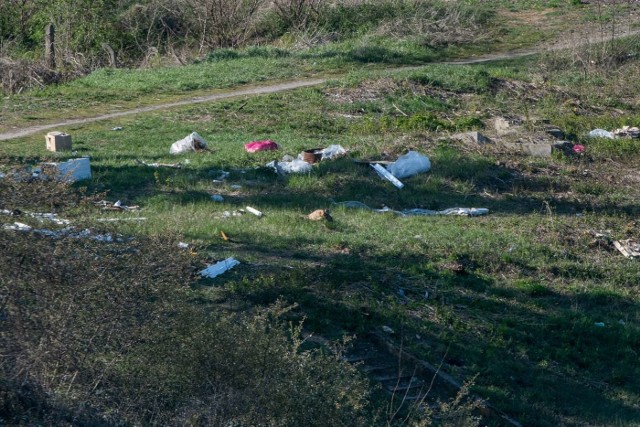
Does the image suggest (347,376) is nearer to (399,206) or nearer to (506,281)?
(506,281)

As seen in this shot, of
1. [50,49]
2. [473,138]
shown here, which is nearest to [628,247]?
[473,138]

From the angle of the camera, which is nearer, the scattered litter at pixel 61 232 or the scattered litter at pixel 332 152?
the scattered litter at pixel 61 232

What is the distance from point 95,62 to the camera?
24.7 meters

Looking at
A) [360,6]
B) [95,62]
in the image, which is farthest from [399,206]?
[360,6]

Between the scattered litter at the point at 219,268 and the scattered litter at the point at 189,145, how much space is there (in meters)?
5.30

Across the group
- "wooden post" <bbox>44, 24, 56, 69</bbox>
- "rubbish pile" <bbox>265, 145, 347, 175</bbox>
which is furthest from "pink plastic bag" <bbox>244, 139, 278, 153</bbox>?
"wooden post" <bbox>44, 24, 56, 69</bbox>

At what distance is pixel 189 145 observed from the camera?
578 inches

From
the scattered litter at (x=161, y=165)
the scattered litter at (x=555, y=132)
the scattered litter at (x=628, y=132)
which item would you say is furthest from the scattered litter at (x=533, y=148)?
the scattered litter at (x=161, y=165)

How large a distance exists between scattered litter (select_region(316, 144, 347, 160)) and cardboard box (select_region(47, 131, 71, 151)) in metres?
3.86

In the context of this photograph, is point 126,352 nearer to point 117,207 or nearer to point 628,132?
point 117,207

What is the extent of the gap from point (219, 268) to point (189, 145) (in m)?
5.62

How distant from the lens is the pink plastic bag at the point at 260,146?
14.7 meters

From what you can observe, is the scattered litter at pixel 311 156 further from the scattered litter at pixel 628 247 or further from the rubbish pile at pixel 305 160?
the scattered litter at pixel 628 247

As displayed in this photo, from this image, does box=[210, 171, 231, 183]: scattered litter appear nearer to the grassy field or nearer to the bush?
the grassy field
